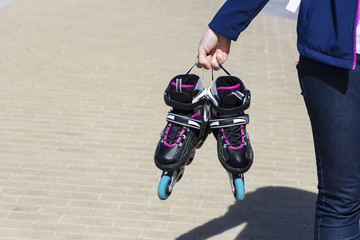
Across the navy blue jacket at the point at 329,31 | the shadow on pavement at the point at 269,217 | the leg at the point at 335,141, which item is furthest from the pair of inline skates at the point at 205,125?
the shadow on pavement at the point at 269,217

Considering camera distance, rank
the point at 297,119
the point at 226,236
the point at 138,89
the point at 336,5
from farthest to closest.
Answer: the point at 138,89 < the point at 297,119 < the point at 226,236 < the point at 336,5

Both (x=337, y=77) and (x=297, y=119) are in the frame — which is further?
(x=297, y=119)

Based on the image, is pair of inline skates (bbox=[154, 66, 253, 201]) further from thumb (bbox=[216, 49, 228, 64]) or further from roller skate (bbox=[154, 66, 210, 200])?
thumb (bbox=[216, 49, 228, 64])

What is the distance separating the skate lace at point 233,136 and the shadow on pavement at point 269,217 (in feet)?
5.06

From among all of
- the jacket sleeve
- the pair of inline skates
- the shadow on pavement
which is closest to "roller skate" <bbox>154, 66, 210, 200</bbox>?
the pair of inline skates

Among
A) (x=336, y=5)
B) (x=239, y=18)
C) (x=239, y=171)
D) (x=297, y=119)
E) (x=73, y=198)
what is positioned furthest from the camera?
(x=297, y=119)

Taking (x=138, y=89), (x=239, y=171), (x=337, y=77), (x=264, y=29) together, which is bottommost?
(x=264, y=29)

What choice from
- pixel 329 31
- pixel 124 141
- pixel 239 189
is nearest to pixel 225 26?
pixel 329 31

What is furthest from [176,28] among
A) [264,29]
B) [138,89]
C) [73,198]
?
[73,198]

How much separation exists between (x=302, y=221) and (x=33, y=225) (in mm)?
1856

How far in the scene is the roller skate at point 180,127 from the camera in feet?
9.97

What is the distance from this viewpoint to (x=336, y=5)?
2.41m

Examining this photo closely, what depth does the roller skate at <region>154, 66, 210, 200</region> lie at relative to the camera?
9.97 ft

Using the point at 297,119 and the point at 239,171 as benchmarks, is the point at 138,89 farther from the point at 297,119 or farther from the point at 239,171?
the point at 239,171
